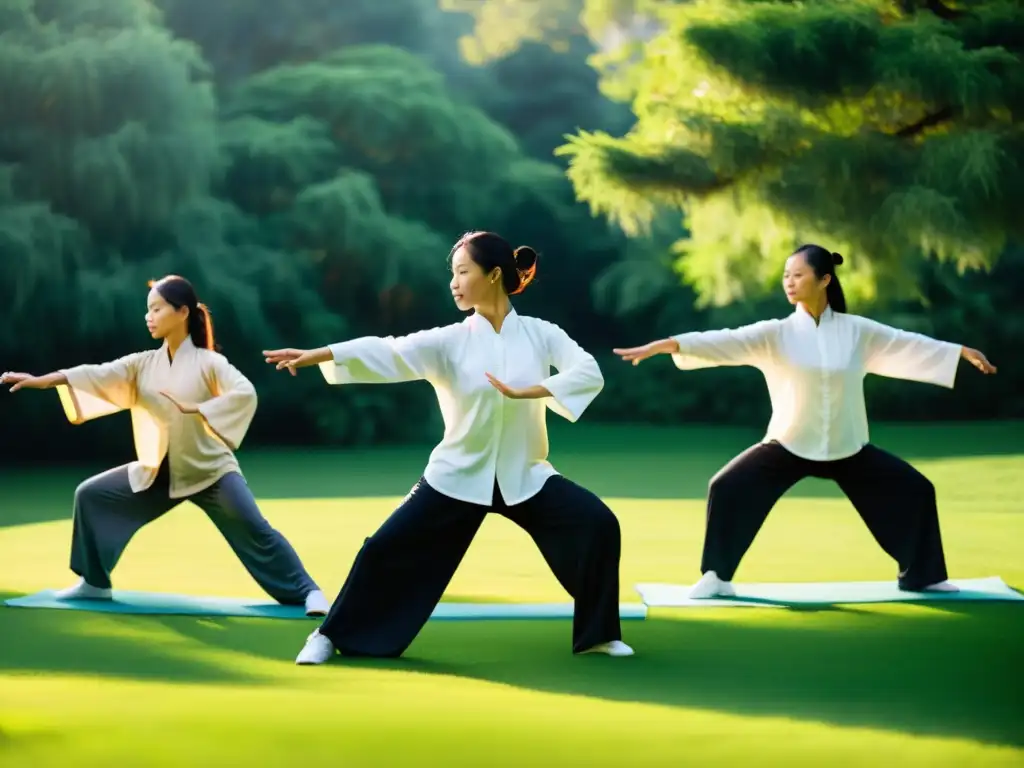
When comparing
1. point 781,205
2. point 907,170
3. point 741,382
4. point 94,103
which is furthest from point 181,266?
point 741,382

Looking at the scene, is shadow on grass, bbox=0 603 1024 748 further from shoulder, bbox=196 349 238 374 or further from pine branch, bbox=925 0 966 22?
pine branch, bbox=925 0 966 22

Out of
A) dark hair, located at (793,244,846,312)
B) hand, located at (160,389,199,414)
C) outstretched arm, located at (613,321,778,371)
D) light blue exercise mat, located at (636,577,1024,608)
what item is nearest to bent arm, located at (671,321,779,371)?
outstretched arm, located at (613,321,778,371)

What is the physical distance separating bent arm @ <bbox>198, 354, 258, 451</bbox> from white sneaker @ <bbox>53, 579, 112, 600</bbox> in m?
0.71

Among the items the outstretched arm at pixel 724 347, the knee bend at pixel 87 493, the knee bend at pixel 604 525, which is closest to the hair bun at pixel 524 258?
the outstretched arm at pixel 724 347

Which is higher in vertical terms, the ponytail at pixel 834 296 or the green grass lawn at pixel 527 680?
the ponytail at pixel 834 296

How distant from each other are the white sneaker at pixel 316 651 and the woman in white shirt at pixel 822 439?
1549 millimetres

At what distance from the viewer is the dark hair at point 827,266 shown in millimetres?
4938

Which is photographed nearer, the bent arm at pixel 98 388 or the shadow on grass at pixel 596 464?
the bent arm at pixel 98 388

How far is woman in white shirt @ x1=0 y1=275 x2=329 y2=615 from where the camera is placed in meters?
4.77

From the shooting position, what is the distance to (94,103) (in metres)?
11.4

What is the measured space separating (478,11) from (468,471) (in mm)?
23696

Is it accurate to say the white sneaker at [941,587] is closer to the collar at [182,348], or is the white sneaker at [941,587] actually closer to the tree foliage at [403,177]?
the collar at [182,348]

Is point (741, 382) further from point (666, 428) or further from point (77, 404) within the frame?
point (77, 404)

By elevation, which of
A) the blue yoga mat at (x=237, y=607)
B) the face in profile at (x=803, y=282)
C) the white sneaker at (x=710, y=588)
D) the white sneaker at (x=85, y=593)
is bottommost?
the blue yoga mat at (x=237, y=607)
